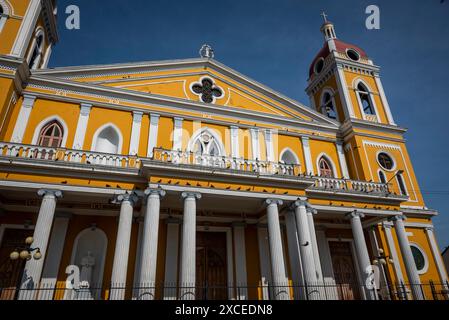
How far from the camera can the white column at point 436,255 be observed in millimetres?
16413

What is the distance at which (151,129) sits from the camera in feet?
50.2

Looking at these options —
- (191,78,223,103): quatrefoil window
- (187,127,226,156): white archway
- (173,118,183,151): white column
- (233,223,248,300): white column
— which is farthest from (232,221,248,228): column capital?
(191,78,223,103): quatrefoil window

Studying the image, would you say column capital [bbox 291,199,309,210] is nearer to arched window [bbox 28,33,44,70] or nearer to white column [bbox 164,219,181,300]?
white column [bbox 164,219,181,300]

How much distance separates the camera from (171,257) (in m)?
13.3

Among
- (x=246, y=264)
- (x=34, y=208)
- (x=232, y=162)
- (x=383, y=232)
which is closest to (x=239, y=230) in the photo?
(x=246, y=264)

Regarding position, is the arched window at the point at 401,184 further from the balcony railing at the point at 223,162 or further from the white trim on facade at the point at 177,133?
the white trim on facade at the point at 177,133

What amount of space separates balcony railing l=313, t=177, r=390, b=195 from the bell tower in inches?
195

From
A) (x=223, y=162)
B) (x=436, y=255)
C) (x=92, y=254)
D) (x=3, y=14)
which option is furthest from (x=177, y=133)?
(x=436, y=255)

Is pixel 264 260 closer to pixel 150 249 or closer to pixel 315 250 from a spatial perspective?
pixel 315 250

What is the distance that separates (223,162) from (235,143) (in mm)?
3888

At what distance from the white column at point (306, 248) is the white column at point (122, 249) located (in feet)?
21.4

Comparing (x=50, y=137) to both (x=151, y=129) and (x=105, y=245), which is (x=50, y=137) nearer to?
(x=151, y=129)

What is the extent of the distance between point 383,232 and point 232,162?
9785 millimetres

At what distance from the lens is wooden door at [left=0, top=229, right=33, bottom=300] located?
11.6 metres
